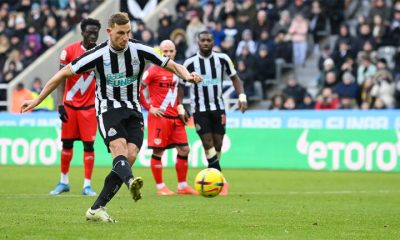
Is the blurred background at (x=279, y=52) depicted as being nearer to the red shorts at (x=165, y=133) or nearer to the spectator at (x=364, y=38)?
the spectator at (x=364, y=38)

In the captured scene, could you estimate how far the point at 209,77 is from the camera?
624 inches

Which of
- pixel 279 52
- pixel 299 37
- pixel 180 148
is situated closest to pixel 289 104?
pixel 279 52

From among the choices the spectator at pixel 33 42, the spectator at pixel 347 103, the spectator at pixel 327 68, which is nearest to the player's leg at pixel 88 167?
the spectator at pixel 347 103

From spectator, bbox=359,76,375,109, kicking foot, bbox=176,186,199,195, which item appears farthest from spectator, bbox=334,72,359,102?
kicking foot, bbox=176,186,199,195

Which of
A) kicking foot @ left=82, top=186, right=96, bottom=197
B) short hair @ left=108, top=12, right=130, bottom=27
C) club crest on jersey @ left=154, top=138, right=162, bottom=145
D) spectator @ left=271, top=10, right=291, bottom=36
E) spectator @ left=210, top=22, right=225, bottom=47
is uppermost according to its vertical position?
spectator @ left=271, top=10, right=291, bottom=36

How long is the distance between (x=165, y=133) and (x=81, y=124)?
1.62m

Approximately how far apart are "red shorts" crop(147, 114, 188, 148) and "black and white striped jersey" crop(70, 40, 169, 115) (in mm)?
5178

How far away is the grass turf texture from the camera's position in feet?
30.9

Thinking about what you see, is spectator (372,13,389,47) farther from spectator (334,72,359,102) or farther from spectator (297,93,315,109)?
spectator (297,93,315,109)

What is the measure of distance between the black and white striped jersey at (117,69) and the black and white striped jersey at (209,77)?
4.88 m

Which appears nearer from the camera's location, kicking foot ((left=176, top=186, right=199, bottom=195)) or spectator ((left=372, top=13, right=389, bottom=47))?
kicking foot ((left=176, top=186, right=199, bottom=195))

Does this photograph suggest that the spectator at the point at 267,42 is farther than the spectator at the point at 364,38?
Yes

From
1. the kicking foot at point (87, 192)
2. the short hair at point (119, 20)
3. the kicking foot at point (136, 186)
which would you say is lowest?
the kicking foot at point (87, 192)

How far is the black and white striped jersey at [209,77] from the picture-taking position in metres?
15.8
